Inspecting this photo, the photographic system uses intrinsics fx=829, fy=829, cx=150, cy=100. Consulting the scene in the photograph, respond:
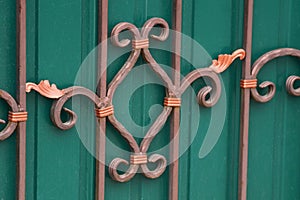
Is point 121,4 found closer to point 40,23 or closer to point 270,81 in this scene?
point 40,23

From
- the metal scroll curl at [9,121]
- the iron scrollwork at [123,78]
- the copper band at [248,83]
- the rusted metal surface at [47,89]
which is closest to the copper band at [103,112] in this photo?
the iron scrollwork at [123,78]

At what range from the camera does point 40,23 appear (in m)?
1.80

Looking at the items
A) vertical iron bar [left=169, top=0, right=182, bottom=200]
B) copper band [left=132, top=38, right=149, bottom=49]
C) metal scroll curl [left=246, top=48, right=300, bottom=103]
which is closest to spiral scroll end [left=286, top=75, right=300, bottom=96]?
metal scroll curl [left=246, top=48, right=300, bottom=103]

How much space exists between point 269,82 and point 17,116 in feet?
2.30

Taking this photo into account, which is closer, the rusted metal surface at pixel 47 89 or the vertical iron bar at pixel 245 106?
the rusted metal surface at pixel 47 89

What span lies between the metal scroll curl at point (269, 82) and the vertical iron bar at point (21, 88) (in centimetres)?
63

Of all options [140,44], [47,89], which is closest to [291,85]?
[140,44]

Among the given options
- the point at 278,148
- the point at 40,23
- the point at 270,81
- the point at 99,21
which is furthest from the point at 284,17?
the point at 40,23

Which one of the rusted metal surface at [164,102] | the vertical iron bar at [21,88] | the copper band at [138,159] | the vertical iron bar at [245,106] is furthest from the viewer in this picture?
the vertical iron bar at [245,106]

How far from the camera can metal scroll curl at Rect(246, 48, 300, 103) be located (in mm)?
2113

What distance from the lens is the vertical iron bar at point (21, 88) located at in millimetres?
1751

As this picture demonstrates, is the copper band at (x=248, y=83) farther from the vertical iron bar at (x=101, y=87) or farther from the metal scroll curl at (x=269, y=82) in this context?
the vertical iron bar at (x=101, y=87)

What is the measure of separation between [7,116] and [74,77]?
7.2 inches

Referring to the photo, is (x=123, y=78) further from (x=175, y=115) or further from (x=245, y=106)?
(x=245, y=106)
